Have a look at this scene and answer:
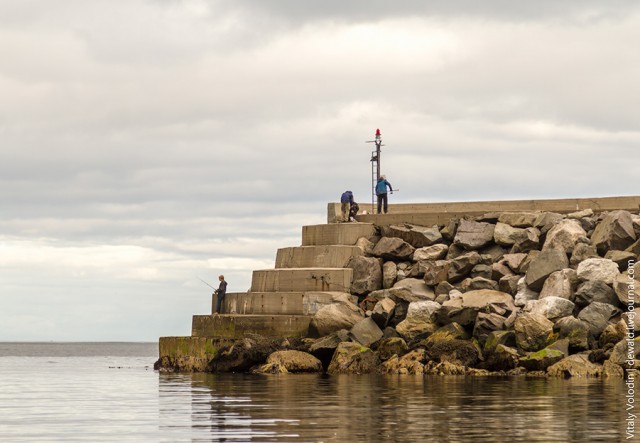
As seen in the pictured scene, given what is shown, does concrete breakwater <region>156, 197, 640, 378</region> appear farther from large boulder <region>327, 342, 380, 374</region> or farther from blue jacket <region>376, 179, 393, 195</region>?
blue jacket <region>376, 179, 393, 195</region>

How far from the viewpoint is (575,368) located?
97.0ft

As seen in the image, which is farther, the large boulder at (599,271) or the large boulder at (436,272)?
the large boulder at (436,272)

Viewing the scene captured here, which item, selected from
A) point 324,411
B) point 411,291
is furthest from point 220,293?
point 324,411

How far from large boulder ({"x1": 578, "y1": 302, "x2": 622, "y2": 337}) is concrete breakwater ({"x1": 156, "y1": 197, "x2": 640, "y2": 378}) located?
3cm

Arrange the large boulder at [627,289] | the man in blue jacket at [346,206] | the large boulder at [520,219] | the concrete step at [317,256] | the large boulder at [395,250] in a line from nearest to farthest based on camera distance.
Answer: the large boulder at [627,289] → the large boulder at [520,219] → the large boulder at [395,250] → the concrete step at [317,256] → the man in blue jacket at [346,206]

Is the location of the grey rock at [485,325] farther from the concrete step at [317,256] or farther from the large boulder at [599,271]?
the concrete step at [317,256]

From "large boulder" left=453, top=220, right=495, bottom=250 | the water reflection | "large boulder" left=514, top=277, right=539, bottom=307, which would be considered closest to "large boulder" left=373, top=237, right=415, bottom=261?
"large boulder" left=453, top=220, right=495, bottom=250

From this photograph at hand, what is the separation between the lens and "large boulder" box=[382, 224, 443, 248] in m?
38.2

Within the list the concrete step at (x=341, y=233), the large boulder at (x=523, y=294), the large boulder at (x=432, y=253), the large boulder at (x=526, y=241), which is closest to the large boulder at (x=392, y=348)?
the large boulder at (x=523, y=294)

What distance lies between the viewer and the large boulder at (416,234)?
38.2m

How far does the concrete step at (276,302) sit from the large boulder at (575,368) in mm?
8883

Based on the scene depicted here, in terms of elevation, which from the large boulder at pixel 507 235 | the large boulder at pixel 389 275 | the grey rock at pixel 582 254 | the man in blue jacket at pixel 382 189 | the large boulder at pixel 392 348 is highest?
the man in blue jacket at pixel 382 189

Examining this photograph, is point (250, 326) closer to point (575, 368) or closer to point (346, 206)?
point (346, 206)

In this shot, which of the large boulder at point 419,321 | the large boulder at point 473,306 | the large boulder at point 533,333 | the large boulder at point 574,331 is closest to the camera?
the large boulder at point 574,331
